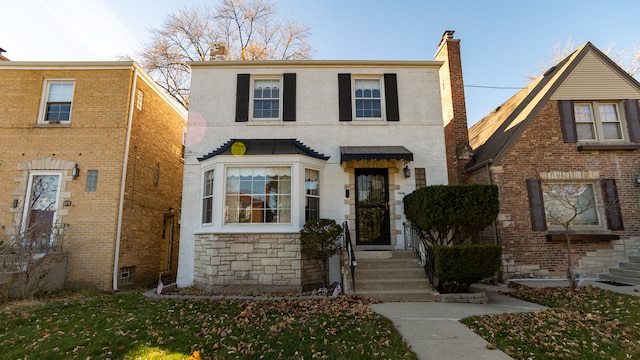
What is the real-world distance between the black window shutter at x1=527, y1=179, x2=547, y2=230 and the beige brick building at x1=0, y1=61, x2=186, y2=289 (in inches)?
460

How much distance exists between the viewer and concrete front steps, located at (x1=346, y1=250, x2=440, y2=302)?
6.80 metres

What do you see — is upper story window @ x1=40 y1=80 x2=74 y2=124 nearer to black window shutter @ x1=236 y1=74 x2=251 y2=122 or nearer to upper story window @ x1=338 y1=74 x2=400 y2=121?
black window shutter @ x1=236 y1=74 x2=251 y2=122

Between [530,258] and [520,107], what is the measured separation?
5.18m

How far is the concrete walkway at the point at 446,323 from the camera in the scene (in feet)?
13.2

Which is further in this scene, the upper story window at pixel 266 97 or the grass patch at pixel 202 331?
the upper story window at pixel 266 97

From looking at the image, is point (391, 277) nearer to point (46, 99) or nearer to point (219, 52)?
point (219, 52)

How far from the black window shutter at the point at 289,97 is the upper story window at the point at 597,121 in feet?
28.2

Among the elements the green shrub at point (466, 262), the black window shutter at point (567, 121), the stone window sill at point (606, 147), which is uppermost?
the black window shutter at point (567, 121)

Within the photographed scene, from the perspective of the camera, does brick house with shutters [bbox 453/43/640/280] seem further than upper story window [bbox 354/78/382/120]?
No

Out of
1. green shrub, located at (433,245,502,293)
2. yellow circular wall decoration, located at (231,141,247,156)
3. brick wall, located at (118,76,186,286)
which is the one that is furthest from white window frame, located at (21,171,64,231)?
green shrub, located at (433,245,502,293)

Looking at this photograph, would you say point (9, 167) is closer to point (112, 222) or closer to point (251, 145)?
point (112, 222)

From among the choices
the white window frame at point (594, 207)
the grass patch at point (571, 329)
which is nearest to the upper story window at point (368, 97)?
the white window frame at point (594, 207)

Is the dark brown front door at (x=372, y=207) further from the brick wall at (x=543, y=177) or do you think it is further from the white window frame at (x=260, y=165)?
the brick wall at (x=543, y=177)

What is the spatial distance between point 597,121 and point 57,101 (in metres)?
16.4
